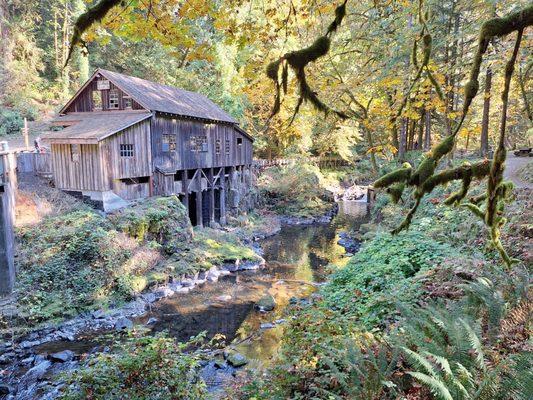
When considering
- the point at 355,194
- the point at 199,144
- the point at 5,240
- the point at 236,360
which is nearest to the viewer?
the point at 236,360

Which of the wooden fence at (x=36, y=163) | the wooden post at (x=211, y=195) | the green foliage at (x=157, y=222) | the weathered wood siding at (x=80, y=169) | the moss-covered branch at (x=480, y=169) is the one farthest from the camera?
the wooden post at (x=211, y=195)

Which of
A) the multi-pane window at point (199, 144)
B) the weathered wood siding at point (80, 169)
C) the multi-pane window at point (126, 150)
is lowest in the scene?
the weathered wood siding at point (80, 169)

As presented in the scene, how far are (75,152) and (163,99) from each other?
607cm

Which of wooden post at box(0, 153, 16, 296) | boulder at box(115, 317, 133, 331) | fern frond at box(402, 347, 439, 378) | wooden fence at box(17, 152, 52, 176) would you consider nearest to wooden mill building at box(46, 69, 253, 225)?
wooden fence at box(17, 152, 52, 176)

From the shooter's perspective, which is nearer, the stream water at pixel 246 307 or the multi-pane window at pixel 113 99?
the stream water at pixel 246 307

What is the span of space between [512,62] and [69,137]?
737 inches

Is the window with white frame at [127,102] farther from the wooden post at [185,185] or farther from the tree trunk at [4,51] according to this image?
the tree trunk at [4,51]

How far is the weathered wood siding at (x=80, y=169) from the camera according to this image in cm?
1788

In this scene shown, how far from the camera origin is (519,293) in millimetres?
5277

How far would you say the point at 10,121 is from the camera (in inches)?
1153

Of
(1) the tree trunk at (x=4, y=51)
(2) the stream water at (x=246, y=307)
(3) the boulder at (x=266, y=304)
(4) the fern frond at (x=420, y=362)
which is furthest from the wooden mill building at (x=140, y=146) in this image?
(4) the fern frond at (x=420, y=362)

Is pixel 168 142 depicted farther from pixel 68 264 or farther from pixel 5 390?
pixel 5 390

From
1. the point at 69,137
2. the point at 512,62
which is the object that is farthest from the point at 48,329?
the point at 512,62

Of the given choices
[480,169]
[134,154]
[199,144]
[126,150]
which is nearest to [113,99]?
[126,150]
